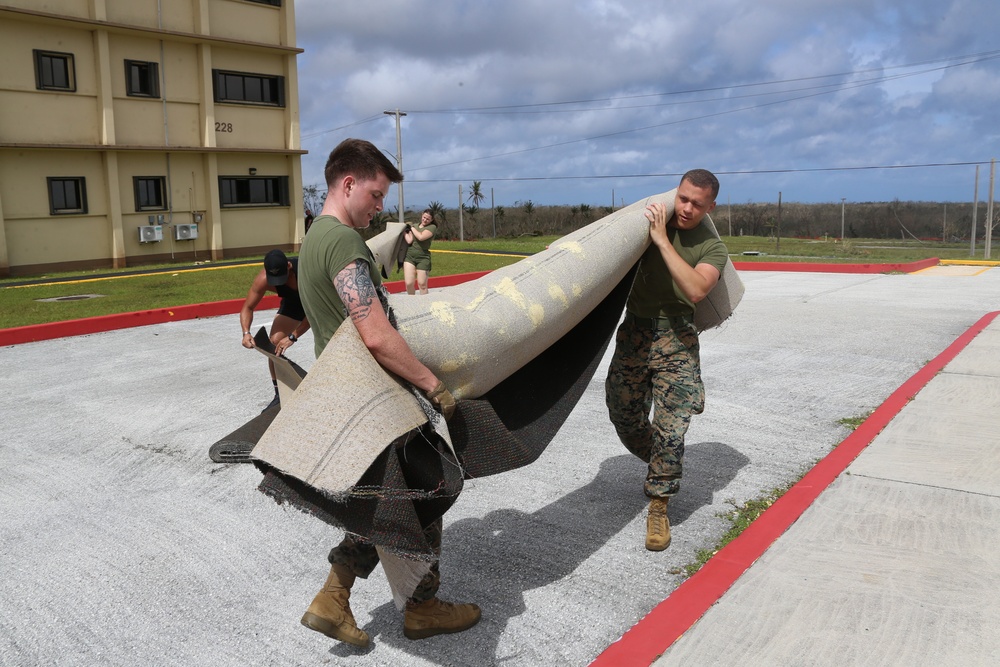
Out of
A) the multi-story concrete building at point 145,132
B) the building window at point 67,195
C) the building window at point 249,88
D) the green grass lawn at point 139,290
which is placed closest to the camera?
the green grass lawn at point 139,290

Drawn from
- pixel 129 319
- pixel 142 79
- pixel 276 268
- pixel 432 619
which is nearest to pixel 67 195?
pixel 142 79

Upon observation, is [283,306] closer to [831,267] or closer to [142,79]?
[831,267]

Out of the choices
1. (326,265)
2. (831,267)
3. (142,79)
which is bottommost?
(831,267)

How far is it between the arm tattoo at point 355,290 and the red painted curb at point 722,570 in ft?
5.05

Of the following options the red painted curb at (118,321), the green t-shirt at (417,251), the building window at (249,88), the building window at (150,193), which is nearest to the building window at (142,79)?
the building window at (249,88)

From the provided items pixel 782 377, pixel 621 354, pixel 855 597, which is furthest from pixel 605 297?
pixel 782 377

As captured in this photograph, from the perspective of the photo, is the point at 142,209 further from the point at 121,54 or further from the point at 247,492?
the point at 247,492

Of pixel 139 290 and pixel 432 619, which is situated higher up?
pixel 139 290

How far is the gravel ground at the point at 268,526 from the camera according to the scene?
330 centimetres

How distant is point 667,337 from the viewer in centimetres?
429

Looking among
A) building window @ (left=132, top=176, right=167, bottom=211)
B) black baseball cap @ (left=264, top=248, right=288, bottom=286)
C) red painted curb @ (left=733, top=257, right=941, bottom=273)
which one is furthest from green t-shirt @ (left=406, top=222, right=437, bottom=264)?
building window @ (left=132, top=176, right=167, bottom=211)

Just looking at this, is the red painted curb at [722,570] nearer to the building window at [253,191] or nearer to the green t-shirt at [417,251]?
the green t-shirt at [417,251]

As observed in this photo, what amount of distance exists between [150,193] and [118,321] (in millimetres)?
16875

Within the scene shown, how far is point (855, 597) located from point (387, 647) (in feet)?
6.43
